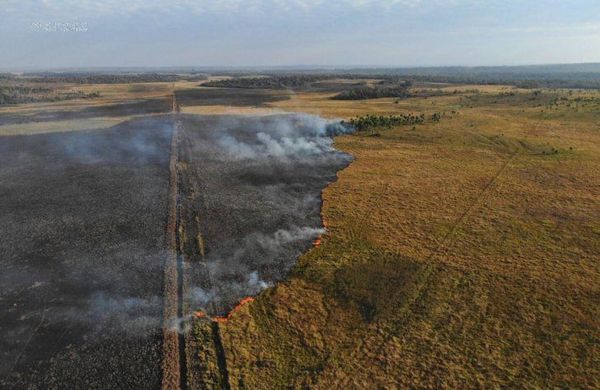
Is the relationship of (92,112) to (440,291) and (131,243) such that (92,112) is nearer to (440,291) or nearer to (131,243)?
(131,243)

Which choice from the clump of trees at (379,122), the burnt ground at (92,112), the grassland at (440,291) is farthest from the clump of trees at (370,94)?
the grassland at (440,291)

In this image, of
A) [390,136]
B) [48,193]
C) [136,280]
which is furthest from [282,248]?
[390,136]

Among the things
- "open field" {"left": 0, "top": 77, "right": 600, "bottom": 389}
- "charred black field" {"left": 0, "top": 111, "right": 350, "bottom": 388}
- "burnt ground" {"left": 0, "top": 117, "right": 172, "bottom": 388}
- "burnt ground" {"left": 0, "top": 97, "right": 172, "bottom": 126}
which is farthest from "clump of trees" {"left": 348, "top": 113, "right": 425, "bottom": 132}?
"burnt ground" {"left": 0, "top": 97, "right": 172, "bottom": 126}

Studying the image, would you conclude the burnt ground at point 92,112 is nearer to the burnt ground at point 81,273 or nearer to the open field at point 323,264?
the open field at point 323,264

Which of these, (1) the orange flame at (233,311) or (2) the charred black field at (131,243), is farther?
(1) the orange flame at (233,311)

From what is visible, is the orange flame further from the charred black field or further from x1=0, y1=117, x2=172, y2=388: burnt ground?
x1=0, y1=117, x2=172, y2=388: burnt ground

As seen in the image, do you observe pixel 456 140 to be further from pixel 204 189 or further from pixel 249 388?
pixel 249 388

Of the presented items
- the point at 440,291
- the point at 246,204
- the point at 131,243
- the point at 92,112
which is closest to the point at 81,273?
the point at 131,243
